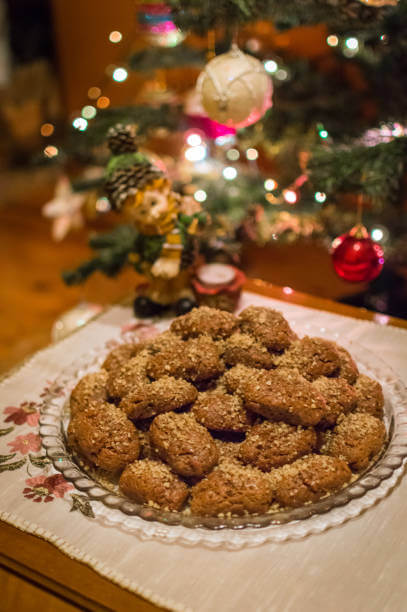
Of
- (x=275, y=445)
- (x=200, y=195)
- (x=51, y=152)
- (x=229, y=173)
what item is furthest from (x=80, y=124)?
(x=275, y=445)

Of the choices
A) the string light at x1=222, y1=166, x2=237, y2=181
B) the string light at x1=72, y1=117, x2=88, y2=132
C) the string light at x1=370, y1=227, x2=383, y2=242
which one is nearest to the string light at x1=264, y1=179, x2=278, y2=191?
the string light at x1=222, y1=166, x2=237, y2=181

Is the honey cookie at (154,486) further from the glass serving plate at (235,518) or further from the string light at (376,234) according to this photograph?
the string light at (376,234)

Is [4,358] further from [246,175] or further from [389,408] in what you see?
[389,408]

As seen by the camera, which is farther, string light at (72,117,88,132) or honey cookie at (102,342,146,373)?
string light at (72,117,88,132)

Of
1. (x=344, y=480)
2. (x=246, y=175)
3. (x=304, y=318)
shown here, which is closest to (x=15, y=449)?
(x=344, y=480)

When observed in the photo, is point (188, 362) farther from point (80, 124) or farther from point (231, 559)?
point (80, 124)

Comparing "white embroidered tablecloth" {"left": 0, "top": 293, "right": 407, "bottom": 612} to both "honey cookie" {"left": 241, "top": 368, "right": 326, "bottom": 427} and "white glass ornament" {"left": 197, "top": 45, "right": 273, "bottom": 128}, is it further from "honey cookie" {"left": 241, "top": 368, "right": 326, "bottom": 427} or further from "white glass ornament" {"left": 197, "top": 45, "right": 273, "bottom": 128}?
"white glass ornament" {"left": 197, "top": 45, "right": 273, "bottom": 128}

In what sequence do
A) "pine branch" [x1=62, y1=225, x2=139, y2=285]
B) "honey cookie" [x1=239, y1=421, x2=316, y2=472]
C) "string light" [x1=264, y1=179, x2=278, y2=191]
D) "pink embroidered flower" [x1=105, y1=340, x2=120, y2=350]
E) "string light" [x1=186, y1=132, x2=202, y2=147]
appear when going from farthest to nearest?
1. "string light" [x1=186, y1=132, x2=202, y2=147]
2. "string light" [x1=264, y1=179, x2=278, y2=191]
3. "pine branch" [x1=62, y1=225, x2=139, y2=285]
4. "pink embroidered flower" [x1=105, y1=340, x2=120, y2=350]
5. "honey cookie" [x1=239, y1=421, x2=316, y2=472]
